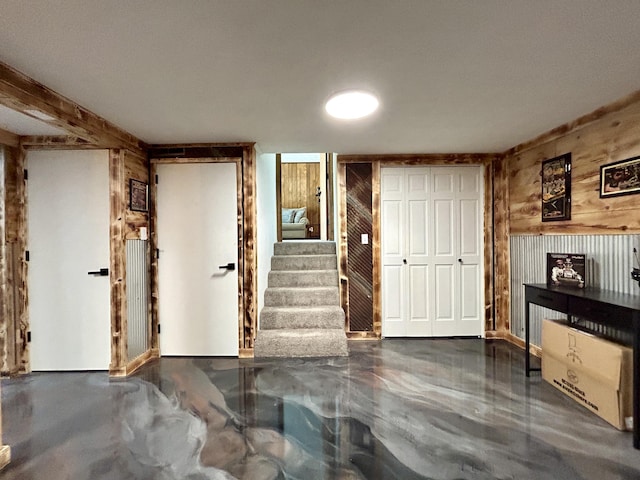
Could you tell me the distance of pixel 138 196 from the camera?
3473 millimetres

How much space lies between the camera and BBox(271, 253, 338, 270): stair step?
4.77m

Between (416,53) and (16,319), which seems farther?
(16,319)

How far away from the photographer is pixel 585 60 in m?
1.91

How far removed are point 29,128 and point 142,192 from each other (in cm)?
101

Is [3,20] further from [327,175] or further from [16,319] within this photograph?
[327,175]

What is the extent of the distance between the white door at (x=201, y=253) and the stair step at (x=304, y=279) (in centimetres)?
91

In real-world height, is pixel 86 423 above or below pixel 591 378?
below

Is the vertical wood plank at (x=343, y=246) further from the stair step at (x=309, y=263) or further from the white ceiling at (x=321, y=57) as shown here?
the white ceiling at (x=321, y=57)

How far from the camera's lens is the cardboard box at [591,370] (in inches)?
85.4

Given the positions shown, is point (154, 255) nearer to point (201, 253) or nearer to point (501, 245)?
point (201, 253)

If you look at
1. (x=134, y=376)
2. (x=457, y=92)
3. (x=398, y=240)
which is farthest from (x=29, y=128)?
(x=398, y=240)

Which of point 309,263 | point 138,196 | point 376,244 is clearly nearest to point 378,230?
point 376,244

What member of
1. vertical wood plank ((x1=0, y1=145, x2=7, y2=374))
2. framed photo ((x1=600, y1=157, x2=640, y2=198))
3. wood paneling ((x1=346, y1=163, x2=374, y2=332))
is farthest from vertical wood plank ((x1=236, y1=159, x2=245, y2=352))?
framed photo ((x1=600, y1=157, x2=640, y2=198))

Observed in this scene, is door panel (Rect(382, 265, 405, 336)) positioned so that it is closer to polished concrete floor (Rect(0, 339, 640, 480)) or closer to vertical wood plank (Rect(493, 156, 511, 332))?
polished concrete floor (Rect(0, 339, 640, 480))
